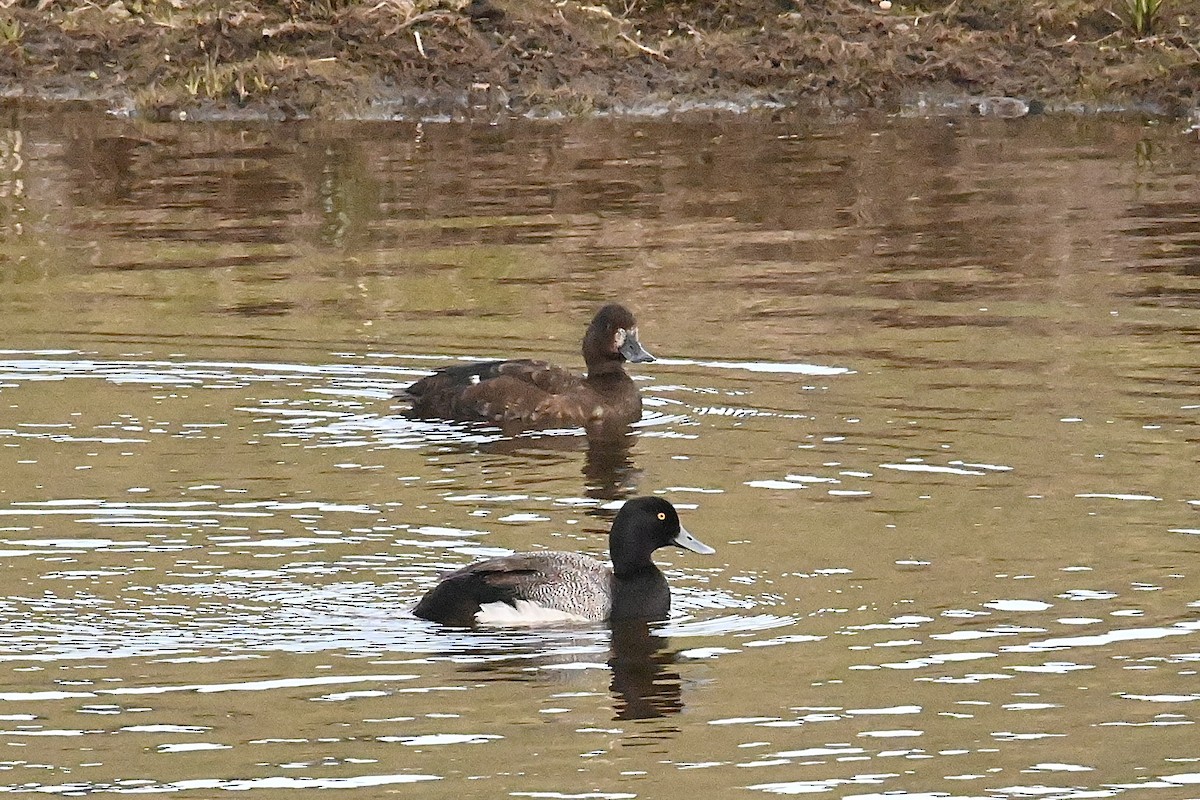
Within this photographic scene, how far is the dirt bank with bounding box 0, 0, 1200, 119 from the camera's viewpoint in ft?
97.5

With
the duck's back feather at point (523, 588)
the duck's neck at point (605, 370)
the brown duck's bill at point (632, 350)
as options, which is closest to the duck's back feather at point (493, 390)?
the duck's neck at point (605, 370)

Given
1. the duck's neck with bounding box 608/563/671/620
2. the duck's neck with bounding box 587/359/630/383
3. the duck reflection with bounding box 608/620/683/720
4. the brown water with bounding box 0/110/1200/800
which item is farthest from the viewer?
the duck's neck with bounding box 587/359/630/383

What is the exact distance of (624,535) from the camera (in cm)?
1188

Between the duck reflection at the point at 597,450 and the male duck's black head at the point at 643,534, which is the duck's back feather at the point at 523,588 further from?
the duck reflection at the point at 597,450

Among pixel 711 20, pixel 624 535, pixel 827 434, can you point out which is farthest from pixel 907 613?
pixel 711 20

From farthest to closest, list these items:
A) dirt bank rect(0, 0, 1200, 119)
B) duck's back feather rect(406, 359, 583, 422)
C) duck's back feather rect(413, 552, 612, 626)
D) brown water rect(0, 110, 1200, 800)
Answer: dirt bank rect(0, 0, 1200, 119), duck's back feather rect(406, 359, 583, 422), duck's back feather rect(413, 552, 612, 626), brown water rect(0, 110, 1200, 800)

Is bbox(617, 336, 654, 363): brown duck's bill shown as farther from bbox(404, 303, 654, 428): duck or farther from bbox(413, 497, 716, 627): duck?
bbox(413, 497, 716, 627): duck

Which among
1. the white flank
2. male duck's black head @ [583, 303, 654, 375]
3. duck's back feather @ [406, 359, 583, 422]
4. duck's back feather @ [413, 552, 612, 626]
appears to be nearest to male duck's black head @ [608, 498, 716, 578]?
duck's back feather @ [413, 552, 612, 626]

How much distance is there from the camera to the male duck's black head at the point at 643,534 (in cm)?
1180

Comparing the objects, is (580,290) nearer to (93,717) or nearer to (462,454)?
(462,454)

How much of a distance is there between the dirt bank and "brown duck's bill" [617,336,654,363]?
13127mm

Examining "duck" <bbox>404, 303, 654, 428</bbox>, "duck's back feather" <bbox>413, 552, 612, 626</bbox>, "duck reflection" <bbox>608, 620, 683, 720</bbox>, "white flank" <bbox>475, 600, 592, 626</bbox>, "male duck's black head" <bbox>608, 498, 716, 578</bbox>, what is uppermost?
"duck" <bbox>404, 303, 654, 428</bbox>

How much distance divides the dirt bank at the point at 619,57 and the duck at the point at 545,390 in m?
13.2

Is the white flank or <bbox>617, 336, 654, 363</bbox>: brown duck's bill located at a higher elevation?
<bbox>617, 336, 654, 363</bbox>: brown duck's bill
